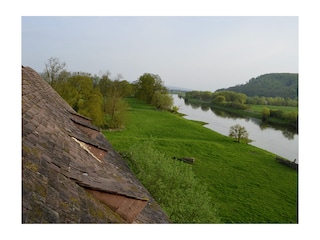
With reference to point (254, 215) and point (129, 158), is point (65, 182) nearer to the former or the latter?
point (129, 158)

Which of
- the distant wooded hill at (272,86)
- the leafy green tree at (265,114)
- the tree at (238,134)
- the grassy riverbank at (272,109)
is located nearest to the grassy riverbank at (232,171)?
the tree at (238,134)

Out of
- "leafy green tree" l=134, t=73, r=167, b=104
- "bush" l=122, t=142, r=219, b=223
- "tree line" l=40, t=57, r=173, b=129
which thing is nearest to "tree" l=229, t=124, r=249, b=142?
"tree line" l=40, t=57, r=173, b=129

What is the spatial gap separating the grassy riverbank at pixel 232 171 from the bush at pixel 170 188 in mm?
1602

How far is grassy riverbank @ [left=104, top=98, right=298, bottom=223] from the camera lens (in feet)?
61.8

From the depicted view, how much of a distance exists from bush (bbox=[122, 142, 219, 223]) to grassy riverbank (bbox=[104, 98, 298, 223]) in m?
1.60

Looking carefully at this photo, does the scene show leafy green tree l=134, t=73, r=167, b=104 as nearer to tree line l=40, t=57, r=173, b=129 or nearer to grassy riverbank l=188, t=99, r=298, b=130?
tree line l=40, t=57, r=173, b=129

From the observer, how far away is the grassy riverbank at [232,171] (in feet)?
61.8

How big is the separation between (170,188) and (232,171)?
49.5ft

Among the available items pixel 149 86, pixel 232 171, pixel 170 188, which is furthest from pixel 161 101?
pixel 170 188

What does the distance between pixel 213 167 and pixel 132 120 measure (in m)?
21.1

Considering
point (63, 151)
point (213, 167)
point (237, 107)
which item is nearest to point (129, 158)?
point (63, 151)

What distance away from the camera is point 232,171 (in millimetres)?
26375

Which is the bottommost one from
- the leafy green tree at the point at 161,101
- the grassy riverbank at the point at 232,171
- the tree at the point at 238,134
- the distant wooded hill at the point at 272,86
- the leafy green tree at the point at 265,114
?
the grassy riverbank at the point at 232,171

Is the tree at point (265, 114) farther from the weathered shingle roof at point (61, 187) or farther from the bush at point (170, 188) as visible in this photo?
the weathered shingle roof at point (61, 187)
